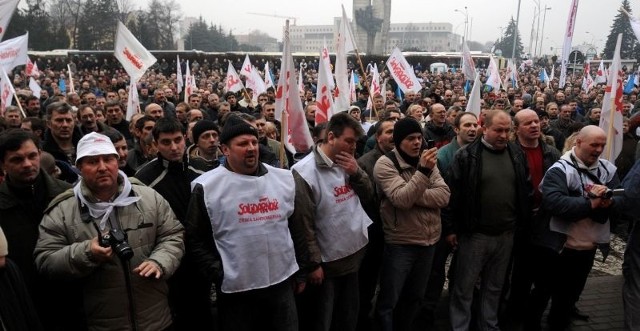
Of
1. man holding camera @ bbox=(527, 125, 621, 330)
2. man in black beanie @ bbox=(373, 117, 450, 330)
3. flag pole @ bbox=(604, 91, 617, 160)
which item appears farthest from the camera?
flag pole @ bbox=(604, 91, 617, 160)

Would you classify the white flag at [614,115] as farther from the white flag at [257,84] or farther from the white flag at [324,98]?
the white flag at [257,84]

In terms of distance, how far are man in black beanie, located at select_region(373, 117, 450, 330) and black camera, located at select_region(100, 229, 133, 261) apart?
185 centimetres

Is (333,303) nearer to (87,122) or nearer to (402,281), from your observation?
(402,281)

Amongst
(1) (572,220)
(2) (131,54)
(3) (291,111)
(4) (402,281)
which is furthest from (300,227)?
(2) (131,54)

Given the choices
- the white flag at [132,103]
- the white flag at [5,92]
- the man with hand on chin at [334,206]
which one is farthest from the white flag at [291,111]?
the white flag at [5,92]

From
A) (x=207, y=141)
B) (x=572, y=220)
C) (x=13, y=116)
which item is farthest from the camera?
(x=13, y=116)

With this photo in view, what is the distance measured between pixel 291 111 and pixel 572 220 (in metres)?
2.53

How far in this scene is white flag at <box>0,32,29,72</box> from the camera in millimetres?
9336

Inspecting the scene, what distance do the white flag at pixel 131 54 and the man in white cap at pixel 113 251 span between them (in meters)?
6.45

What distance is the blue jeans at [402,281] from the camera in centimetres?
364

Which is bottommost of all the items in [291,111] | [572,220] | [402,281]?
[402,281]

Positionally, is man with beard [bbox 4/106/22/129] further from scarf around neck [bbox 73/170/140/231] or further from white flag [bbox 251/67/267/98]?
white flag [bbox 251/67/267/98]

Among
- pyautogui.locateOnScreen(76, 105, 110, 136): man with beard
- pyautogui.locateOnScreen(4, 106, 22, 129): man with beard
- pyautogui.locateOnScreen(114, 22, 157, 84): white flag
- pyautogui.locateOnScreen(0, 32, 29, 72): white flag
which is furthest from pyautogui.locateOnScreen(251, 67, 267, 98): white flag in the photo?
pyautogui.locateOnScreen(76, 105, 110, 136): man with beard

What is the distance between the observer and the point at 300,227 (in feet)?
10.5
